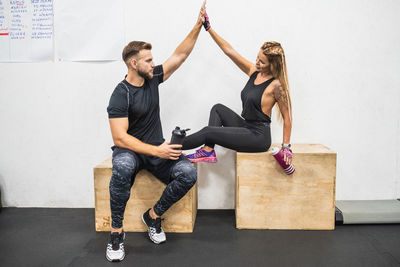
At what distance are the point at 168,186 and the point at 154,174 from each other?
15 cm

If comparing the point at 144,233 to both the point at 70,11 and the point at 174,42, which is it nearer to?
the point at 174,42

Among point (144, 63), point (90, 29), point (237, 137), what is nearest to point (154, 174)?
point (237, 137)

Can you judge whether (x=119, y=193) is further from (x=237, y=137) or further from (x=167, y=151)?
(x=237, y=137)

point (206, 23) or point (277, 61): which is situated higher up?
point (206, 23)

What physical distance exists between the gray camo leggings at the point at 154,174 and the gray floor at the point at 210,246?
241mm

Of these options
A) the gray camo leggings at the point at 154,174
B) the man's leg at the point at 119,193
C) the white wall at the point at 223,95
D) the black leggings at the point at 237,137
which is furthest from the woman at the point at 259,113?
the man's leg at the point at 119,193

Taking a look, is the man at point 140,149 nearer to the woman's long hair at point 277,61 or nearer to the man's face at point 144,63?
the man's face at point 144,63

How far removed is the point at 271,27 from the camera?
2.33m

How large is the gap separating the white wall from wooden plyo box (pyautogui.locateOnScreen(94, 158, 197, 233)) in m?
0.46

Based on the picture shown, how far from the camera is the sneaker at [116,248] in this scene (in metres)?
1.74

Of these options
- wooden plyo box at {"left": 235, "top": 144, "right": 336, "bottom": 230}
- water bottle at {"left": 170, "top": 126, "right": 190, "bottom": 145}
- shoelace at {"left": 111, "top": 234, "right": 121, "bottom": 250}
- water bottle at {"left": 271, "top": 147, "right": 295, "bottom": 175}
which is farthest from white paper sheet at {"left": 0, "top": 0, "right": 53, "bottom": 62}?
water bottle at {"left": 271, "top": 147, "right": 295, "bottom": 175}

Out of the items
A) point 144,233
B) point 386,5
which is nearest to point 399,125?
point 386,5

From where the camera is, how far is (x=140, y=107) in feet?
6.28

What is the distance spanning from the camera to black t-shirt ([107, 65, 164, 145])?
1.86m
